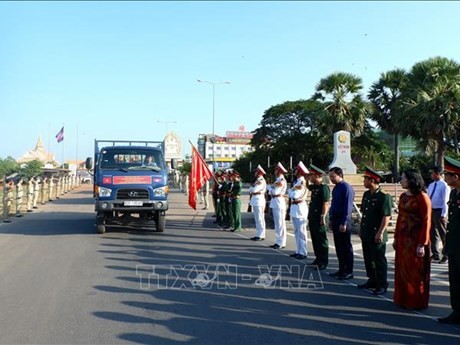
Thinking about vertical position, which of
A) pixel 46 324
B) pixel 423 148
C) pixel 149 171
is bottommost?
pixel 46 324

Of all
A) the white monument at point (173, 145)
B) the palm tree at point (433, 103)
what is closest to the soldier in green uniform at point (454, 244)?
the palm tree at point (433, 103)

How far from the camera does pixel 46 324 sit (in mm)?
5242

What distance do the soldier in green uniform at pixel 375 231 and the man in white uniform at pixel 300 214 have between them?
2.40 meters

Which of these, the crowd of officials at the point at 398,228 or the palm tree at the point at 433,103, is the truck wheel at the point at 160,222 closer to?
the crowd of officials at the point at 398,228

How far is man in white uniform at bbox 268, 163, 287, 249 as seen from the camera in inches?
429

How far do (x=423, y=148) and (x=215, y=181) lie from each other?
15.3 meters

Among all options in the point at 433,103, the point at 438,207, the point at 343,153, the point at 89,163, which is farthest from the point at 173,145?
the point at 438,207

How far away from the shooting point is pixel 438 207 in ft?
31.1

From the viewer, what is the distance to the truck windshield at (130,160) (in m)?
13.3

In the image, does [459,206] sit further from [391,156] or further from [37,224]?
[391,156]

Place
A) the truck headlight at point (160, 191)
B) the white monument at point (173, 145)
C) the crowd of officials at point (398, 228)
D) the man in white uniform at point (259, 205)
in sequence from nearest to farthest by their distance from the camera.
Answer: the crowd of officials at point (398, 228)
the man in white uniform at point (259, 205)
the truck headlight at point (160, 191)
the white monument at point (173, 145)

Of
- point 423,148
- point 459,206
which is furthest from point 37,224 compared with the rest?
point 423,148

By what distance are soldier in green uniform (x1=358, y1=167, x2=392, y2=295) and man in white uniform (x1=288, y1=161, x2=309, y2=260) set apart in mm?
2403

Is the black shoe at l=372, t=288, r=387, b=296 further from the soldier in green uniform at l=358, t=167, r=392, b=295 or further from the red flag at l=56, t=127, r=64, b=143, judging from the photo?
the red flag at l=56, t=127, r=64, b=143
